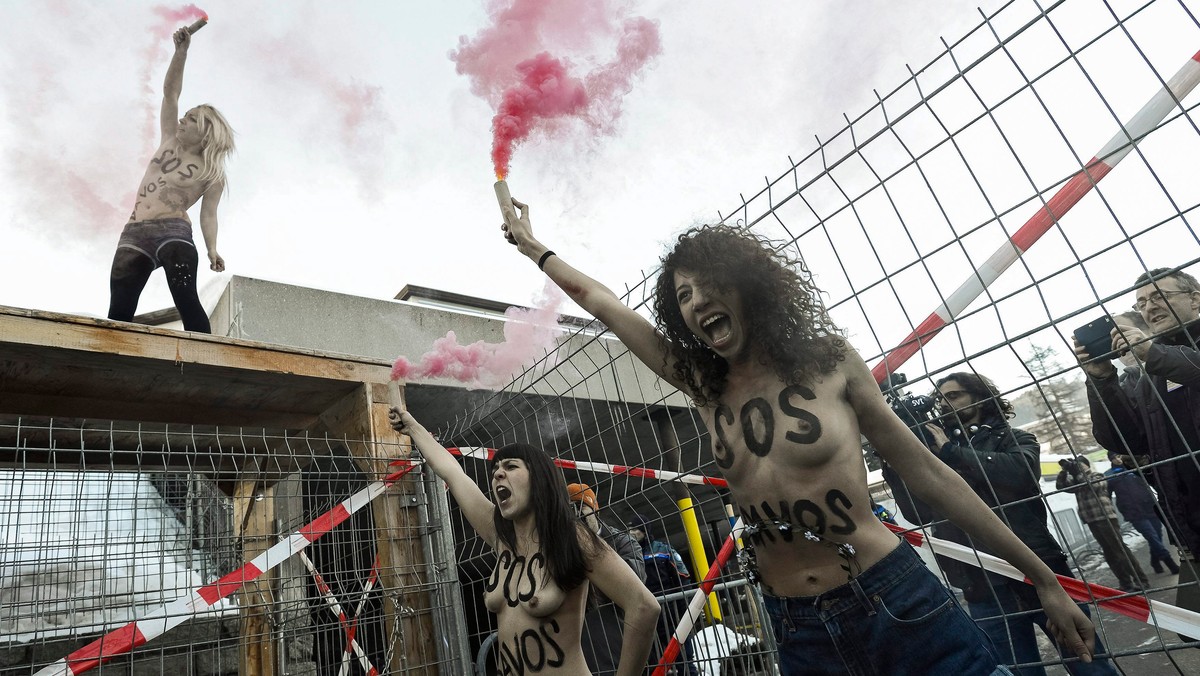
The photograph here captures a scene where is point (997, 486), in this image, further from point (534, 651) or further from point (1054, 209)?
point (534, 651)

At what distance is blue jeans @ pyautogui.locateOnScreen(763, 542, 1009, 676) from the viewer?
5.48 ft

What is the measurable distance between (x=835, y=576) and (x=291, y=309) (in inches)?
191

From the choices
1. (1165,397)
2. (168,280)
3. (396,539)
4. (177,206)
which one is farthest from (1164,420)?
(177,206)

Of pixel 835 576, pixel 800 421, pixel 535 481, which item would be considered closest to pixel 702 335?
pixel 800 421

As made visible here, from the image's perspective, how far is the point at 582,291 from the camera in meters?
2.50

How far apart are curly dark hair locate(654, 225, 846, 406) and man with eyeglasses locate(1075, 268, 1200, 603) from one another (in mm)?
785

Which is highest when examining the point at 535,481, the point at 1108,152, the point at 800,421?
the point at 1108,152

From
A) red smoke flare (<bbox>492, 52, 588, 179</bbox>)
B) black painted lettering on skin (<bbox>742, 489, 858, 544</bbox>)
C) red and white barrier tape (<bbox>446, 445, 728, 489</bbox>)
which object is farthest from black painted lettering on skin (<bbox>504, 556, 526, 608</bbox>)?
red smoke flare (<bbox>492, 52, 588, 179</bbox>)

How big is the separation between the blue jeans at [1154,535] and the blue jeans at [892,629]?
166 inches

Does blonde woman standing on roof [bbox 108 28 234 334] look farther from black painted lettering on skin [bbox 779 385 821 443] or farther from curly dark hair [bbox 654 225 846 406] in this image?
black painted lettering on skin [bbox 779 385 821 443]

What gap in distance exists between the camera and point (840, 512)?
1.81 m

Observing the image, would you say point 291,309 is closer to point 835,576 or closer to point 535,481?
point 535,481

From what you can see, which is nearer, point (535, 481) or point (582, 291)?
point (582, 291)

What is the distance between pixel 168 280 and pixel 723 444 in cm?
375
